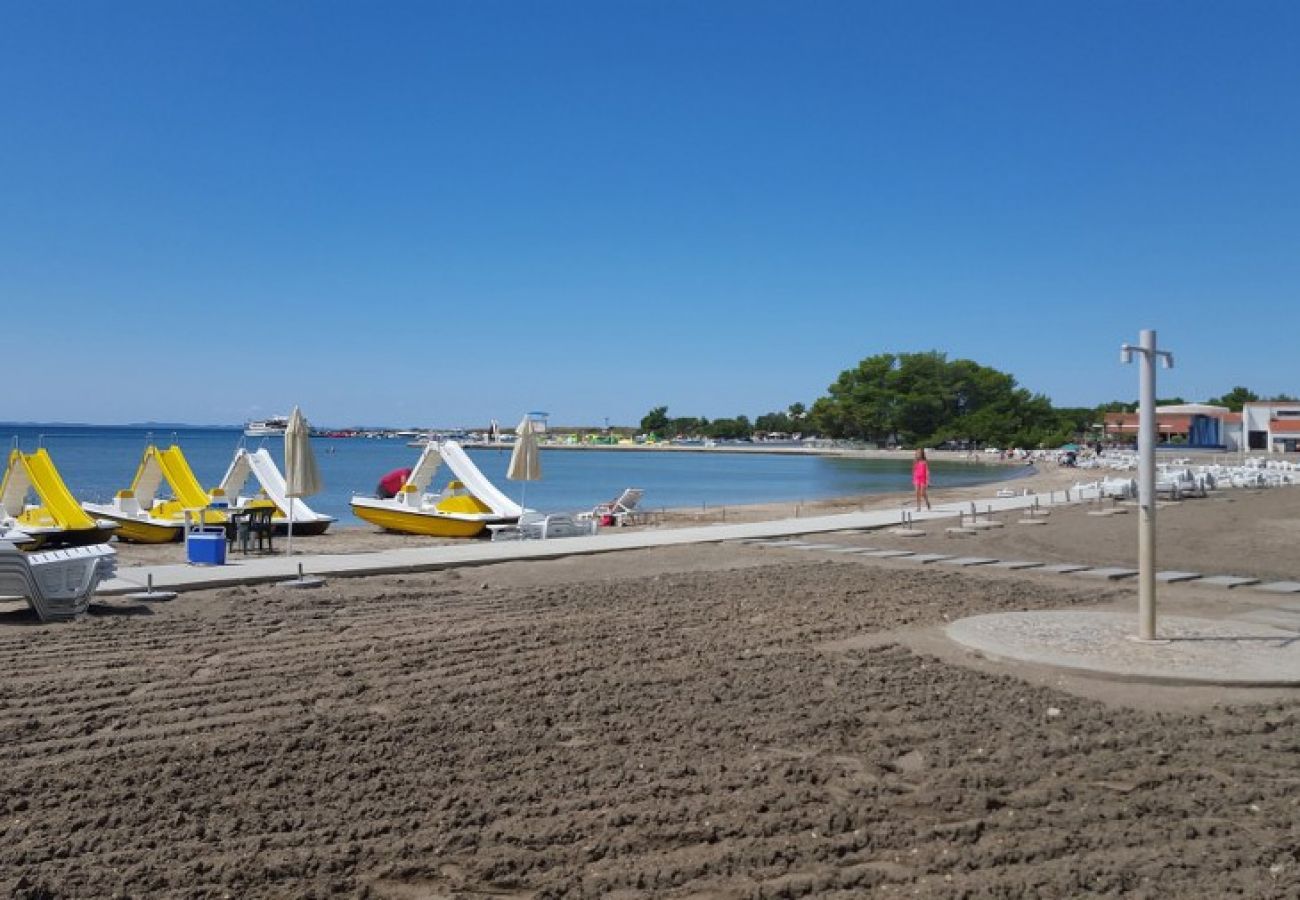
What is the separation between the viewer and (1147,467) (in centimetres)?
824

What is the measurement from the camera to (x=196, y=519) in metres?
21.6

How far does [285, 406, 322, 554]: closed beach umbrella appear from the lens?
15.5 m

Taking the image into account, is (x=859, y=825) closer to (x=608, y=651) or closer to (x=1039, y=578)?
(x=608, y=651)

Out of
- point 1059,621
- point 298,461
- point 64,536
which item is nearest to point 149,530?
point 64,536

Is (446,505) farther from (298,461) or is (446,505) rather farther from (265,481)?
(298,461)

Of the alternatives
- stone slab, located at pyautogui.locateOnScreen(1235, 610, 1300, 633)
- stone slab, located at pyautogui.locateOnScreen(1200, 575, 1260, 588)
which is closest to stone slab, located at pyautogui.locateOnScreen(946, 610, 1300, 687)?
stone slab, located at pyautogui.locateOnScreen(1235, 610, 1300, 633)

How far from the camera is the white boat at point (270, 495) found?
2303 centimetres

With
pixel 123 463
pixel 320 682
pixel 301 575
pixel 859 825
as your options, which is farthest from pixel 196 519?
pixel 123 463

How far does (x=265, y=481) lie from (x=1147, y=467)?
65.9 feet

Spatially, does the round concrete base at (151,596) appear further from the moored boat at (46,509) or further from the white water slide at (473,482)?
the white water slide at (473,482)

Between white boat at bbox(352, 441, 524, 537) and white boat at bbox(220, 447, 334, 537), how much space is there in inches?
54.4

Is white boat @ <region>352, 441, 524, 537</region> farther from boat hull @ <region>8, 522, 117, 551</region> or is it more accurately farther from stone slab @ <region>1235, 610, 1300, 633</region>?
stone slab @ <region>1235, 610, 1300, 633</region>

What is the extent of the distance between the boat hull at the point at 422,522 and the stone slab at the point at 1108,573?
Answer: 1269cm

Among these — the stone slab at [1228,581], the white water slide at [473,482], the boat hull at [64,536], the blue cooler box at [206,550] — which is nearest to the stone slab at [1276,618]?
the stone slab at [1228,581]
